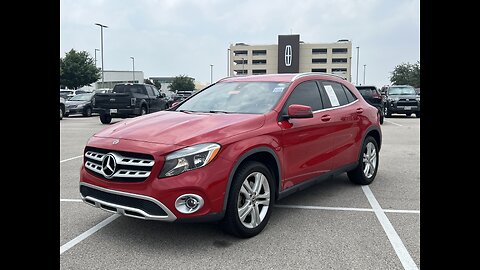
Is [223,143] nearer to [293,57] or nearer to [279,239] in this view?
[279,239]

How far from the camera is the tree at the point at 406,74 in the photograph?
76762mm

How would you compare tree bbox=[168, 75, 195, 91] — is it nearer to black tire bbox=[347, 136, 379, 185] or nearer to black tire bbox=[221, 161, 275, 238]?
black tire bbox=[347, 136, 379, 185]

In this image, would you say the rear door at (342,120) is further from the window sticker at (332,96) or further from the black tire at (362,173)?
the black tire at (362,173)

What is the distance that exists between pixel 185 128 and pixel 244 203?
0.92 metres

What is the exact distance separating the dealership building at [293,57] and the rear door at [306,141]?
318ft

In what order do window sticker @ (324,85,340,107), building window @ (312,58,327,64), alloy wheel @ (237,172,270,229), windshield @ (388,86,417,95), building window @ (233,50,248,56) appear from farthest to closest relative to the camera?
building window @ (233,50,248,56) → building window @ (312,58,327,64) → windshield @ (388,86,417,95) → window sticker @ (324,85,340,107) → alloy wheel @ (237,172,270,229)

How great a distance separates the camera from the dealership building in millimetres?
100625

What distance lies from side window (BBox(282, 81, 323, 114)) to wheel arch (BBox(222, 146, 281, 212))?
72 cm

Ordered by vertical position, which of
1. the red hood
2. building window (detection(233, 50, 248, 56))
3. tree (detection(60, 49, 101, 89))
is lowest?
the red hood

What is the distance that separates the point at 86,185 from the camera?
3883 mm

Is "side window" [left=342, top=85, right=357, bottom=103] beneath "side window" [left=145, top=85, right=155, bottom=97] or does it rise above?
beneath

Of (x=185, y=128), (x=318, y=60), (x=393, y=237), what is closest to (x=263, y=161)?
(x=185, y=128)

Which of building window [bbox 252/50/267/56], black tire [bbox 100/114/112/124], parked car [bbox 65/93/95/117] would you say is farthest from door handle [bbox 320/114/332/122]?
building window [bbox 252/50/267/56]
